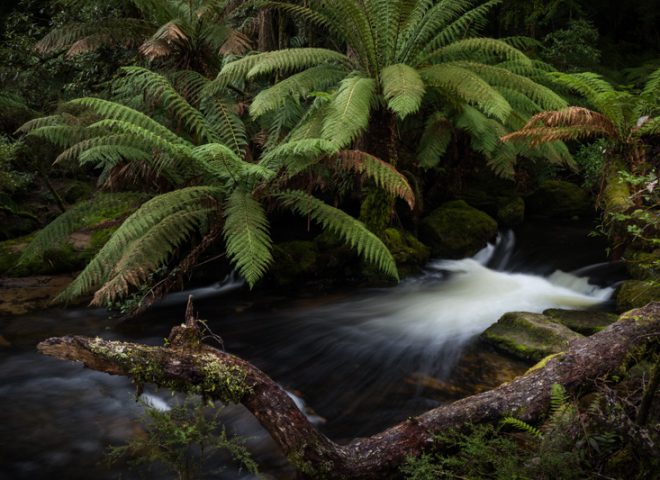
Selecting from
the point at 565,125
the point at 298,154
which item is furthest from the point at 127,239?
the point at 565,125

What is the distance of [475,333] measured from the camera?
4.56 meters

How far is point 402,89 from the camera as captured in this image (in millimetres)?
4328

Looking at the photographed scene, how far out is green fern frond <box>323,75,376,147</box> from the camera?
4137 mm

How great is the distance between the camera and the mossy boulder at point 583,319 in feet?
13.3

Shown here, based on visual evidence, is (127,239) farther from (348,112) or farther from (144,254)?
(348,112)

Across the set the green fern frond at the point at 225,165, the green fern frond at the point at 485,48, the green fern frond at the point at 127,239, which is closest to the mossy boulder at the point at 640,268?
the green fern frond at the point at 485,48

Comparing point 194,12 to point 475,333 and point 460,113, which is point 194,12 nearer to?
point 460,113

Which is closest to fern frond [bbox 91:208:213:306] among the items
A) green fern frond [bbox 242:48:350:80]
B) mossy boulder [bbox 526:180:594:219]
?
green fern frond [bbox 242:48:350:80]

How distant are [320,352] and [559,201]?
622 cm

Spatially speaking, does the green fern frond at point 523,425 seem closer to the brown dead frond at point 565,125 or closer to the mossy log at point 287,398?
the mossy log at point 287,398

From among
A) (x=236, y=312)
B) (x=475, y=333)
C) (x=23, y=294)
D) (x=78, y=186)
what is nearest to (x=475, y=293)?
(x=475, y=333)

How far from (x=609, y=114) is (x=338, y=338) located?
11.2 feet

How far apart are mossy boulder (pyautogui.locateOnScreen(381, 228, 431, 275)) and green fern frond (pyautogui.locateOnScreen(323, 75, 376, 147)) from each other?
74.4 inches

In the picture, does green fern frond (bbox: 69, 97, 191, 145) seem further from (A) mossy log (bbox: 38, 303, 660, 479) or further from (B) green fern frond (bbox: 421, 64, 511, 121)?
(A) mossy log (bbox: 38, 303, 660, 479)
